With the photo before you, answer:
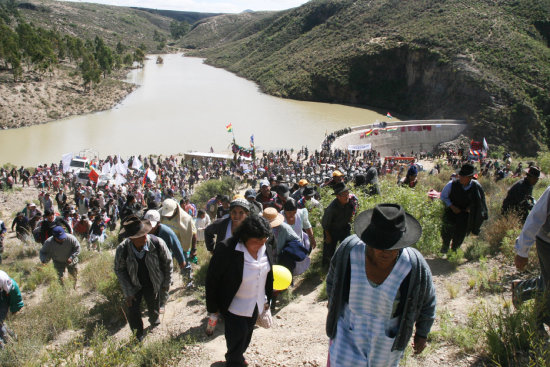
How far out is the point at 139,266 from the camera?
3760mm

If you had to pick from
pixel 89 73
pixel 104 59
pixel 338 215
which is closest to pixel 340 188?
pixel 338 215

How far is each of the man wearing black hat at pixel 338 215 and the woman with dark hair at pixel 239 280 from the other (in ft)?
6.16

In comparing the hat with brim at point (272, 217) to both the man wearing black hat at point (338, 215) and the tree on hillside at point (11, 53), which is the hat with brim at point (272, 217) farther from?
the tree on hillside at point (11, 53)

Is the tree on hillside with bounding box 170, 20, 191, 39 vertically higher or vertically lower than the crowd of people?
higher

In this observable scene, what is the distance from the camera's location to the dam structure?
3762cm

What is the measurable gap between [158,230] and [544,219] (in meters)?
3.49

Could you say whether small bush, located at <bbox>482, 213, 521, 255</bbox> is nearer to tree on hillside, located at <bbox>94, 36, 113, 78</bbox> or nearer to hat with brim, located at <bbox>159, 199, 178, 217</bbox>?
hat with brim, located at <bbox>159, 199, 178, 217</bbox>

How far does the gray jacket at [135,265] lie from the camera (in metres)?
3.69

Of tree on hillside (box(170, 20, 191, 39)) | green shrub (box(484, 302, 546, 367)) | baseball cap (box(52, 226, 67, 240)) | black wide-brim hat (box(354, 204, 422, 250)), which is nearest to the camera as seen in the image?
black wide-brim hat (box(354, 204, 422, 250))

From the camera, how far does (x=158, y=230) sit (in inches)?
170

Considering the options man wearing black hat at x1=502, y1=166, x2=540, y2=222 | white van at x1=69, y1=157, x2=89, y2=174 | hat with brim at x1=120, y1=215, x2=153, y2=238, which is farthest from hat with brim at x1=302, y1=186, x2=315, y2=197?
white van at x1=69, y1=157, x2=89, y2=174

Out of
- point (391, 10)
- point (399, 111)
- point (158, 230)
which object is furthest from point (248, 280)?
point (391, 10)

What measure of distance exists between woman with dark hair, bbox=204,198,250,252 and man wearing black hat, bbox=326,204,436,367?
151 centimetres

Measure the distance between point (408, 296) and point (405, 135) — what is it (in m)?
40.1
